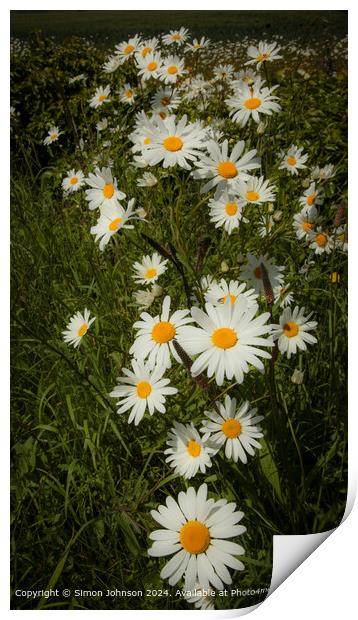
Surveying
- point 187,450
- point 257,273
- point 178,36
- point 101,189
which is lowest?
point 187,450

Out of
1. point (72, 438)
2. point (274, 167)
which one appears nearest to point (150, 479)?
point (72, 438)

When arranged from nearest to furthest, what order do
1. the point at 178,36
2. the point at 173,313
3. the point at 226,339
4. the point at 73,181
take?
the point at 226,339, the point at 173,313, the point at 178,36, the point at 73,181

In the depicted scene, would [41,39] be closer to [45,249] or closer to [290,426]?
[45,249]

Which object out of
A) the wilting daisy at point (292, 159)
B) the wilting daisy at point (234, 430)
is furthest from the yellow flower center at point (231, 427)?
the wilting daisy at point (292, 159)

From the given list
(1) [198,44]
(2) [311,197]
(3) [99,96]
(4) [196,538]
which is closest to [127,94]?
(3) [99,96]

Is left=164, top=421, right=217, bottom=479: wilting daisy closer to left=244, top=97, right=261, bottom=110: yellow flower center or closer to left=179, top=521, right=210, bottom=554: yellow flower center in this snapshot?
left=179, top=521, right=210, bottom=554: yellow flower center

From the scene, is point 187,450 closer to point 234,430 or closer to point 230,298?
point 234,430

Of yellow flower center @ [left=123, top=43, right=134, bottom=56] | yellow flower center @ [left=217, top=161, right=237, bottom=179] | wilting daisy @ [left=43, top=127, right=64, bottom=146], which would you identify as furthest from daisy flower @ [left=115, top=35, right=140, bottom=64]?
yellow flower center @ [left=217, top=161, right=237, bottom=179]
